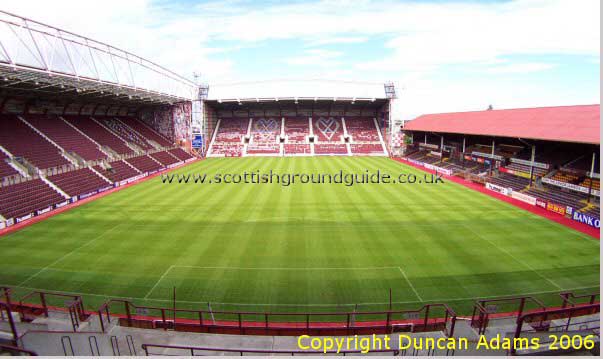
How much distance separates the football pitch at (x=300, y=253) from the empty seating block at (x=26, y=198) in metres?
2.44

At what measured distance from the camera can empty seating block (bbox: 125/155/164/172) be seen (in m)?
38.2

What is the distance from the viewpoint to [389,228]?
728 inches

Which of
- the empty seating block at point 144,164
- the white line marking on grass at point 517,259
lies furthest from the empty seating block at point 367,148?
the white line marking on grass at point 517,259

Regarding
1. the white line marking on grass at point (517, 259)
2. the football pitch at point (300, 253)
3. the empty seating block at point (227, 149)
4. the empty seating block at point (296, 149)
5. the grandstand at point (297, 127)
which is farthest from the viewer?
the grandstand at point (297, 127)

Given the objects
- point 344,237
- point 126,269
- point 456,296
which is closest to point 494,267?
point 456,296

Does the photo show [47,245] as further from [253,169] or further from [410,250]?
[253,169]

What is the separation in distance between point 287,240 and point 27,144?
98.3 ft

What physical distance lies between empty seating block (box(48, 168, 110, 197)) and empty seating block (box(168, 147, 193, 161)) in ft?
57.6

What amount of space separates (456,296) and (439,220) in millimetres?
9090

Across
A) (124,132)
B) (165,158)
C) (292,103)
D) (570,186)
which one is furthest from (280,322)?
(292,103)

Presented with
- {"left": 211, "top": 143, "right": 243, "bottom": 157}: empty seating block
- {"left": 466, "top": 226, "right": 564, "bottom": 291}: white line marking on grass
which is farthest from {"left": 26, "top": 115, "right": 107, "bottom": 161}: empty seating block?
{"left": 466, "top": 226, "right": 564, "bottom": 291}: white line marking on grass

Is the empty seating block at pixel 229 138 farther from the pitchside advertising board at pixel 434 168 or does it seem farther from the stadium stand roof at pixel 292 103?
the pitchside advertising board at pixel 434 168

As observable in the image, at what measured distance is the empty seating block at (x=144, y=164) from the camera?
38156 millimetres

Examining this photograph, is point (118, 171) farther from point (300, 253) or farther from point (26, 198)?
point (300, 253)
